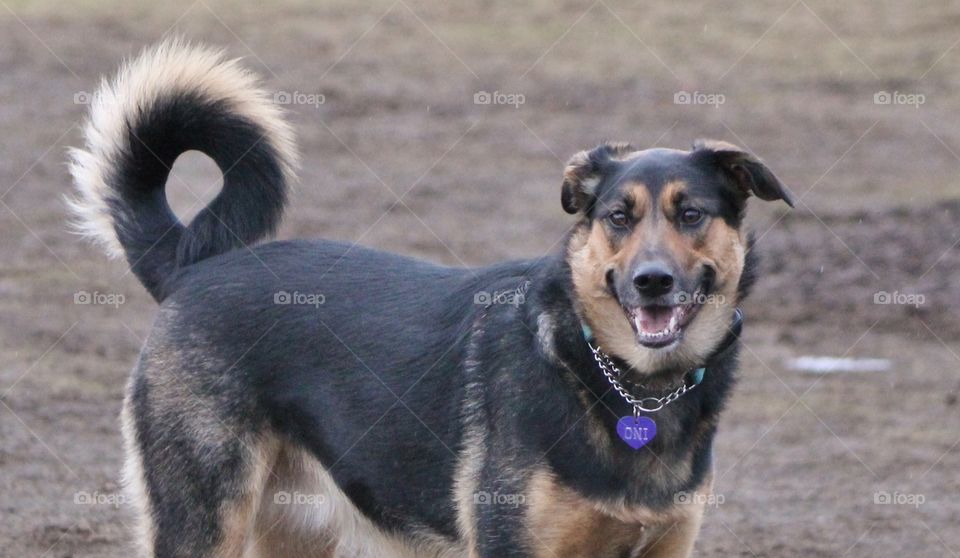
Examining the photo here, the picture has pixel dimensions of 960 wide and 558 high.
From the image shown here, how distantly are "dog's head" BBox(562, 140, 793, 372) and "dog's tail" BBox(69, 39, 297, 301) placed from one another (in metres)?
1.23

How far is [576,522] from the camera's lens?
4.49 metres

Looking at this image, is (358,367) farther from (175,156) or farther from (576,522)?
(175,156)

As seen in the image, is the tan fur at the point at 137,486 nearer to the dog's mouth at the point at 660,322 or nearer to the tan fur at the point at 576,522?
the tan fur at the point at 576,522

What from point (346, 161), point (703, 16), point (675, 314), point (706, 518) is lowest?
point (703, 16)

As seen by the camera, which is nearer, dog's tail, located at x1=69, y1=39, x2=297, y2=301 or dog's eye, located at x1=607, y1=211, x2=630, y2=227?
dog's eye, located at x1=607, y1=211, x2=630, y2=227

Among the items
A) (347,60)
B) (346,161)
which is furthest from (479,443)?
(347,60)

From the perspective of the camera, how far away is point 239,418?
16.5ft

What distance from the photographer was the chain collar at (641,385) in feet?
15.3

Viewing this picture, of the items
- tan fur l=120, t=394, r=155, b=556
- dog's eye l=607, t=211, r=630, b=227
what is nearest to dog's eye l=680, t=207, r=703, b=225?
A: dog's eye l=607, t=211, r=630, b=227

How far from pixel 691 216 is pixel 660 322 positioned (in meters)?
0.36

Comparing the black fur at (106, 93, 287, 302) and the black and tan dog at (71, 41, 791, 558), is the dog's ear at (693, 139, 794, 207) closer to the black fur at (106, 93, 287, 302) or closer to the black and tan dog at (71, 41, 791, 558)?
the black and tan dog at (71, 41, 791, 558)

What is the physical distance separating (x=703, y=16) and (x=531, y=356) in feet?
43.0

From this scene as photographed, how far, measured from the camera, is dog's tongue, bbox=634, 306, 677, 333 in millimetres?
4547

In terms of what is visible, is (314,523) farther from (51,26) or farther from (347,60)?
(51,26)
